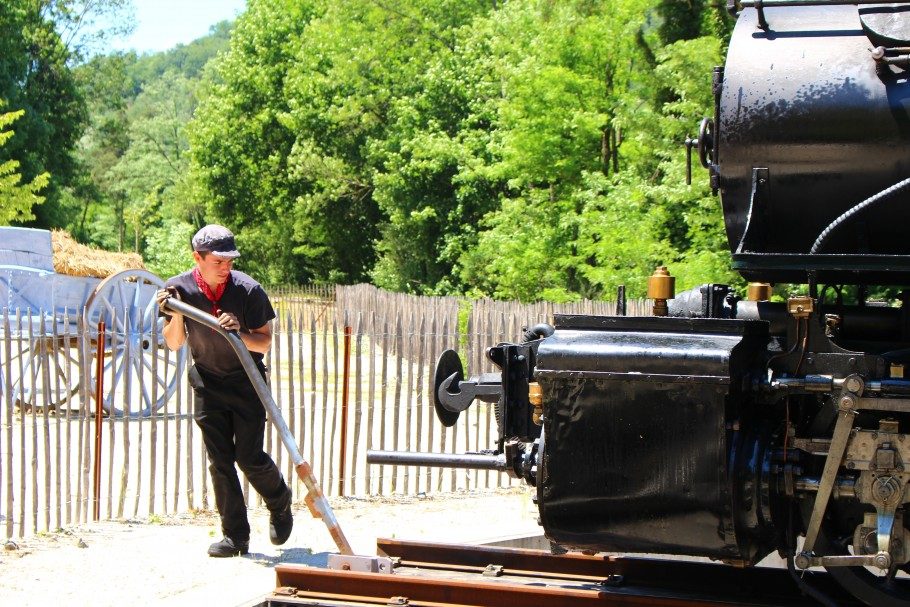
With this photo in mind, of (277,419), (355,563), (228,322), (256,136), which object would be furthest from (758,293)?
(256,136)

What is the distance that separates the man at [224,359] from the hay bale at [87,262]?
808 cm

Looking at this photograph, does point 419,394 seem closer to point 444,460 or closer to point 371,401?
point 371,401

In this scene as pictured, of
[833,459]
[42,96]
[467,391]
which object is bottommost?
[833,459]

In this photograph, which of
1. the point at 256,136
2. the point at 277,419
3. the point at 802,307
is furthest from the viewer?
the point at 256,136

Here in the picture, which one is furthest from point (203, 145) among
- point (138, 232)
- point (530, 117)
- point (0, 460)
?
point (0, 460)

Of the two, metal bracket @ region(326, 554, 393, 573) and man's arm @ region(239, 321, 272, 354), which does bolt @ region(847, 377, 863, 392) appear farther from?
man's arm @ region(239, 321, 272, 354)

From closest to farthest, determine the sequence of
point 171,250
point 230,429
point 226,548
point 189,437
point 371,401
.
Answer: point 230,429
point 226,548
point 189,437
point 371,401
point 171,250

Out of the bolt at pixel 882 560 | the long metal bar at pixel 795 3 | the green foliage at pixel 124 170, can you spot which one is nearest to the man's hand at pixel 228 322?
the long metal bar at pixel 795 3

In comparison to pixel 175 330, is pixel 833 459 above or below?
below

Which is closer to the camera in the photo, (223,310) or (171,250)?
(223,310)

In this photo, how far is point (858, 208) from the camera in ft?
13.4

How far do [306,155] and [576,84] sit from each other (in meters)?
22.9

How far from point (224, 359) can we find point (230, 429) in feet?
1.48

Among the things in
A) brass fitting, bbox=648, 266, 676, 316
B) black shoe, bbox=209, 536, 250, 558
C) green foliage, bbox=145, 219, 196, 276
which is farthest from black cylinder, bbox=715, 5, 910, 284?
green foliage, bbox=145, 219, 196, 276
